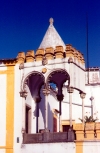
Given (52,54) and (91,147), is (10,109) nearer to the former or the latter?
(52,54)

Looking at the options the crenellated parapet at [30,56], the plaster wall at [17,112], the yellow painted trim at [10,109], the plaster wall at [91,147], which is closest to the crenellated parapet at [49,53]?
the crenellated parapet at [30,56]

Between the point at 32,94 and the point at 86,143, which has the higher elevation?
the point at 32,94

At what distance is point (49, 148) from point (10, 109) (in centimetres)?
Answer: 293

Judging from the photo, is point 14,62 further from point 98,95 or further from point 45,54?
point 98,95

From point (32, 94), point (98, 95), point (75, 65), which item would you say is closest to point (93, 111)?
point (98, 95)

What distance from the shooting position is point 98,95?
2948 cm

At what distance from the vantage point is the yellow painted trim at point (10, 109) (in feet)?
63.6

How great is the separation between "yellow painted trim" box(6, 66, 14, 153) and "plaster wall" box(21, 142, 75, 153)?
83 centimetres

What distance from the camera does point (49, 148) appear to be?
18.5m

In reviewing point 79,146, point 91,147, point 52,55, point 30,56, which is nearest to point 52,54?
point 52,55

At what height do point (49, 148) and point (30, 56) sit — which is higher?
point (30, 56)

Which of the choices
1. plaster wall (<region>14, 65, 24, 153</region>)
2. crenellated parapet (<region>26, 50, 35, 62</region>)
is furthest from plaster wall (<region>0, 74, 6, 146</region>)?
crenellated parapet (<region>26, 50, 35, 62</region>)

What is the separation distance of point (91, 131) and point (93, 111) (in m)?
11.6

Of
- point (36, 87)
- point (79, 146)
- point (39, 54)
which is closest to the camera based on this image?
point (79, 146)
